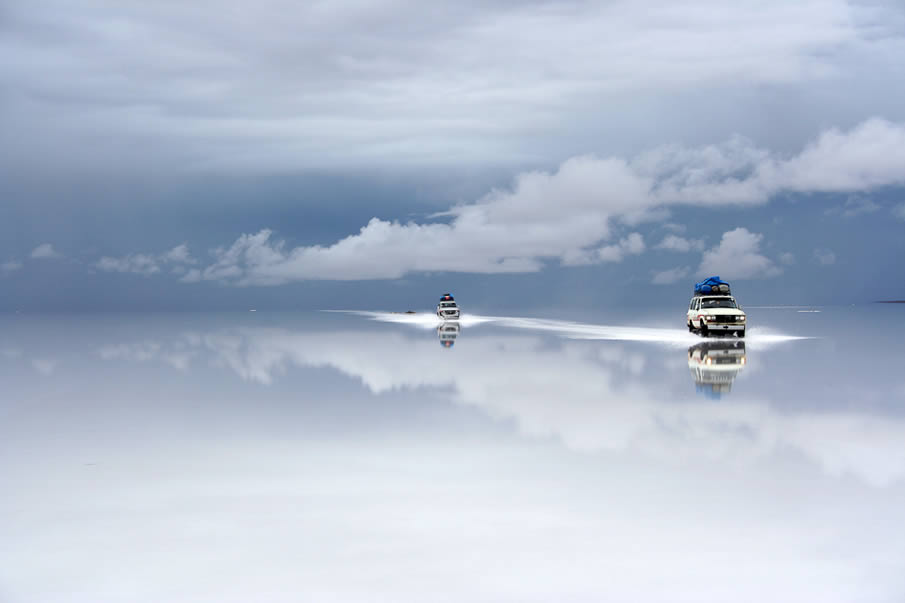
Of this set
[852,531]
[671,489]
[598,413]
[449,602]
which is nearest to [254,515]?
[449,602]

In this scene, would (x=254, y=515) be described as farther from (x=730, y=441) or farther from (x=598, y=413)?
(x=598, y=413)

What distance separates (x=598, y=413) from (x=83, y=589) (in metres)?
11.5

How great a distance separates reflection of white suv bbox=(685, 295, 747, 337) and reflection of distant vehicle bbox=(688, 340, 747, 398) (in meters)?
2.94

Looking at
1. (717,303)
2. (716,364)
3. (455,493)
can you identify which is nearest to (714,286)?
(717,303)

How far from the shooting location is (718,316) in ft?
161

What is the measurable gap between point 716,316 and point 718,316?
0.34 feet

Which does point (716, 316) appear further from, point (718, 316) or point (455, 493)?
point (455, 493)

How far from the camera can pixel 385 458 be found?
12672 mm

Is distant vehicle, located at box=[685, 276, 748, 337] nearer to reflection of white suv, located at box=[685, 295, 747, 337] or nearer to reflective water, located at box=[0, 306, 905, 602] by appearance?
reflection of white suv, located at box=[685, 295, 747, 337]

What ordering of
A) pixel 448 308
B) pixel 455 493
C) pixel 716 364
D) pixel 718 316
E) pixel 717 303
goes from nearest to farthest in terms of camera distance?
pixel 455 493 → pixel 716 364 → pixel 718 316 → pixel 717 303 → pixel 448 308

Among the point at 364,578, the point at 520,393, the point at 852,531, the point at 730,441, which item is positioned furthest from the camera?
the point at 520,393

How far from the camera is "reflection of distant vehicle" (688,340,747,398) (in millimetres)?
22250

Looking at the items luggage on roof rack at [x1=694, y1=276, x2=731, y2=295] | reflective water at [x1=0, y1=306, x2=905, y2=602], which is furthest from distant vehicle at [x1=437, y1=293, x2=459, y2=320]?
reflective water at [x1=0, y1=306, x2=905, y2=602]

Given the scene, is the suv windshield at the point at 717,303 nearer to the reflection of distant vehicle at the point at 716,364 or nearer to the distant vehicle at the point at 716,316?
the distant vehicle at the point at 716,316
